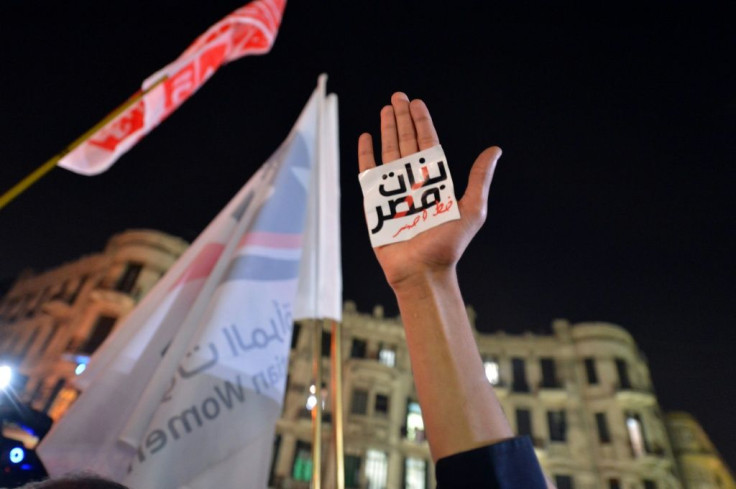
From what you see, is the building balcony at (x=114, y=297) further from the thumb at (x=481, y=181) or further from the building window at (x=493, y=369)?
the thumb at (x=481, y=181)

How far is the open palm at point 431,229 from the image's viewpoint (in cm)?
157

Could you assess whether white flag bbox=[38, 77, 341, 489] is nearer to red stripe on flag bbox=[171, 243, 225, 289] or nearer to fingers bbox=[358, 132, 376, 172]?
red stripe on flag bbox=[171, 243, 225, 289]

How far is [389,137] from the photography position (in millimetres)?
1990

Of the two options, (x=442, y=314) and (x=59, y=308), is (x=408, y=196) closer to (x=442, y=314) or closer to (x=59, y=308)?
(x=442, y=314)

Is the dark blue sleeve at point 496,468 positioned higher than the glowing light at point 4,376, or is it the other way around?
the glowing light at point 4,376

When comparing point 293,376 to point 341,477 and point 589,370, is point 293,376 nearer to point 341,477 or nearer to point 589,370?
point 589,370

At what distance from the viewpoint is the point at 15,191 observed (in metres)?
3.76

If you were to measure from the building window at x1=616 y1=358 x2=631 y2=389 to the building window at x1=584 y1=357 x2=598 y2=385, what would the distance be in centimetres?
143

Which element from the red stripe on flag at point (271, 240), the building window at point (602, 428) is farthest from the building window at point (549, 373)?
the red stripe on flag at point (271, 240)

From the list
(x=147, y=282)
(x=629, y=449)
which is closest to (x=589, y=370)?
(x=629, y=449)

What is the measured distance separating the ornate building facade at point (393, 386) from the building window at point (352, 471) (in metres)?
0.05

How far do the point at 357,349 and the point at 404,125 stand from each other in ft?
93.4

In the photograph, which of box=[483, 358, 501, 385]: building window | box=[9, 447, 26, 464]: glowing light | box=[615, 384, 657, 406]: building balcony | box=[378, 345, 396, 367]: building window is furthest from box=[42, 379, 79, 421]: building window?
box=[615, 384, 657, 406]: building balcony

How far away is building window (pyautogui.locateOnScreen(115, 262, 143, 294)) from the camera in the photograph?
27.9 meters
